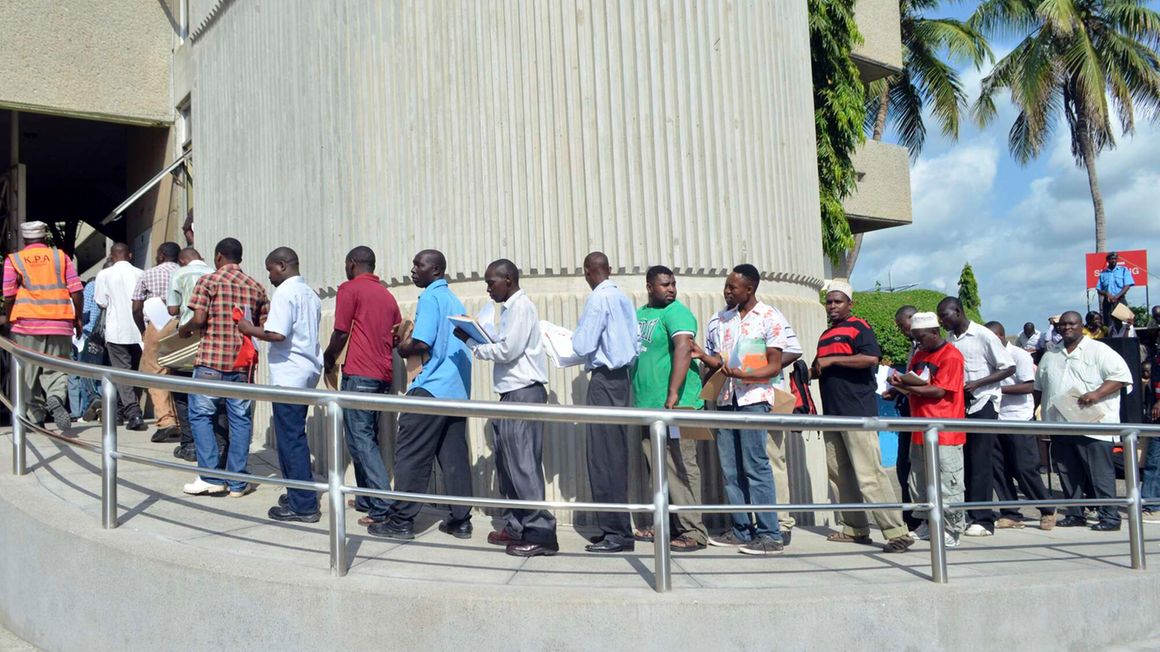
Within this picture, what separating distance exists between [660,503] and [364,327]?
7.65ft

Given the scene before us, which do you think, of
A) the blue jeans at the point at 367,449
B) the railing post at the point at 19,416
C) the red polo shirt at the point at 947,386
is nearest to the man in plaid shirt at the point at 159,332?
the railing post at the point at 19,416

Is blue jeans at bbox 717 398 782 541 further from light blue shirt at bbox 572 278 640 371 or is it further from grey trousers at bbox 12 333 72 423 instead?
grey trousers at bbox 12 333 72 423

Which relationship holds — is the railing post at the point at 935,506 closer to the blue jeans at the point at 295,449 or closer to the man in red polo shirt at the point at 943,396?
the man in red polo shirt at the point at 943,396

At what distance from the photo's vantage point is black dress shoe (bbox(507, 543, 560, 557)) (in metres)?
4.90

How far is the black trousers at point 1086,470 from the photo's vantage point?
673cm

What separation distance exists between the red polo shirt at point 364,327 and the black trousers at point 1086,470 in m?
4.81

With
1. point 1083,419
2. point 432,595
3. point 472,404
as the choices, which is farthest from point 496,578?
point 1083,419

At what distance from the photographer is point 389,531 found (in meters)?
5.15

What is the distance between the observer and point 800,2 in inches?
311

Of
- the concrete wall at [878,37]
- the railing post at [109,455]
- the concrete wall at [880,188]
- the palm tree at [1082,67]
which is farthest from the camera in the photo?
the palm tree at [1082,67]

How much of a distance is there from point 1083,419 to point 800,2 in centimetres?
390

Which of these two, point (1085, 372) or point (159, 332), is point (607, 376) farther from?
point (159, 332)

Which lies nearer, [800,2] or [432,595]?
[432,595]

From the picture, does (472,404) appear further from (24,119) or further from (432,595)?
(24,119)
